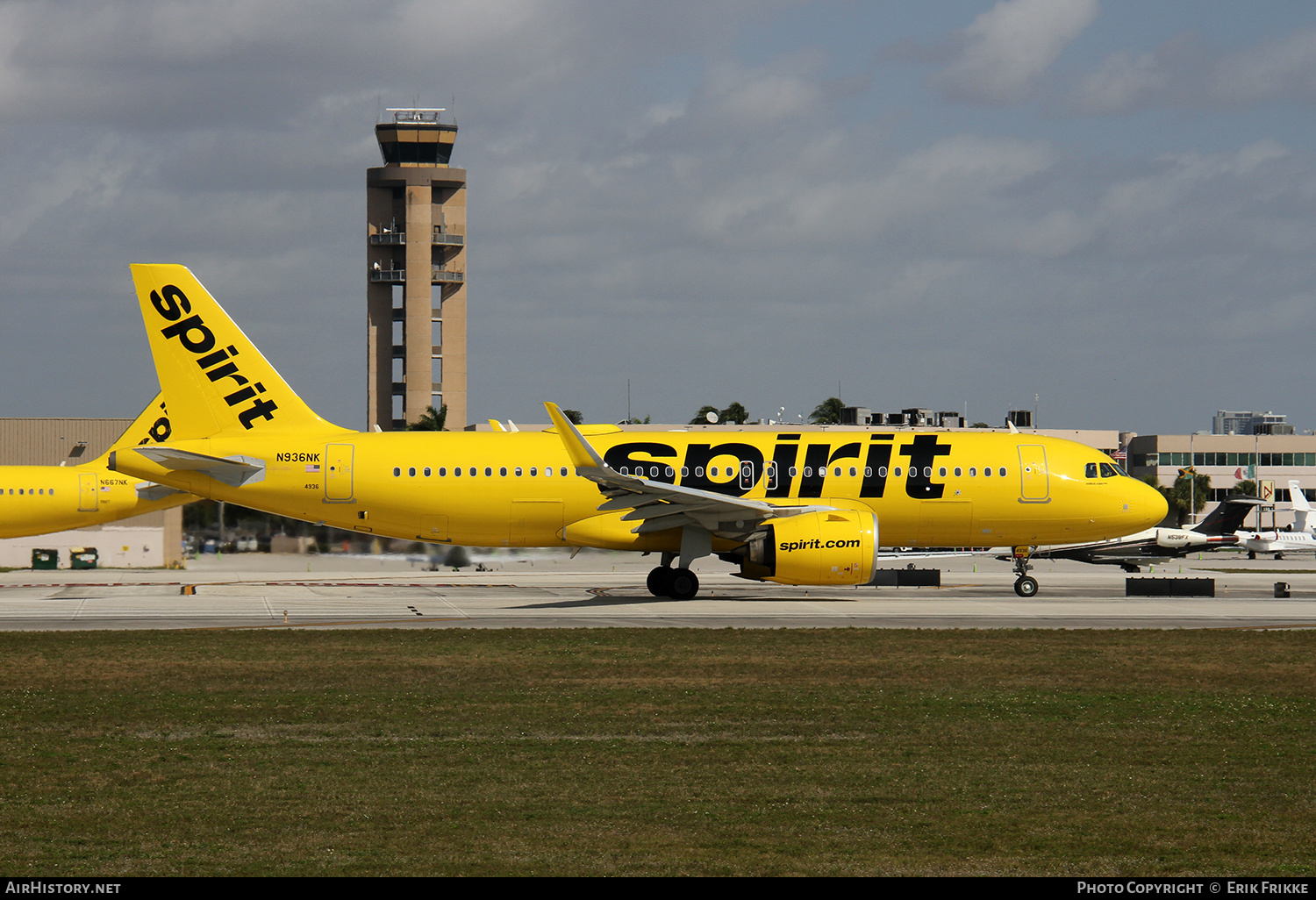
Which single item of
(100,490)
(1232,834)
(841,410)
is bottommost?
(1232,834)

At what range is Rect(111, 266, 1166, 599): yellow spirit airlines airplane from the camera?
3897 cm

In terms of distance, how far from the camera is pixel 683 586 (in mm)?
39281

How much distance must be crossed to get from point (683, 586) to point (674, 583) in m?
0.29

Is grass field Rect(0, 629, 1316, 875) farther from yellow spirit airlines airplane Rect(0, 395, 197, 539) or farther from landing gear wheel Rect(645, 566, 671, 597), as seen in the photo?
yellow spirit airlines airplane Rect(0, 395, 197, 539)

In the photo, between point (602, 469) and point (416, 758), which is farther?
point (602, 469)

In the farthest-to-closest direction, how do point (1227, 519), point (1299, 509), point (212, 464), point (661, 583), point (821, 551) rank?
point (1299, 509) < point (1227, 519) < point (661, 583) < point (212, 464) < point (821, 551)

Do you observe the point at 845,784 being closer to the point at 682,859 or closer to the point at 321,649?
the point at 682,859

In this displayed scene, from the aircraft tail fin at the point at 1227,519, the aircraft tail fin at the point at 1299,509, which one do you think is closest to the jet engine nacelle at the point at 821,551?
the aircraft tail fin at the point at 1227,519

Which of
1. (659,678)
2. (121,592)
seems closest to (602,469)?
(659,678)

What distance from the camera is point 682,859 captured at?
35.2 feet

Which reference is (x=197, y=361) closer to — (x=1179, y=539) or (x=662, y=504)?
(x=662, y=504)

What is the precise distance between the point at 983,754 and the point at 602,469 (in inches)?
812

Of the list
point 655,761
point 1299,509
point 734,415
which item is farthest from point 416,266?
point 655,761

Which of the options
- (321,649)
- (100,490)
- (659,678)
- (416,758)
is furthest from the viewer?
(100,490)
